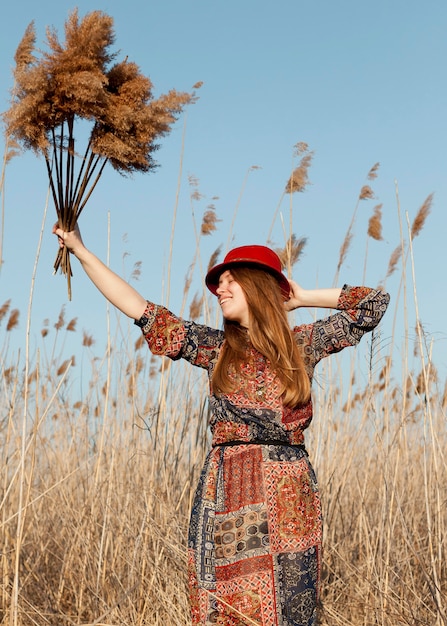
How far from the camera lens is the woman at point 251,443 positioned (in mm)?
2061

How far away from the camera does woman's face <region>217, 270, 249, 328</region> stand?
2.27m

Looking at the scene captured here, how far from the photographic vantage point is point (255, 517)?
2072 mm

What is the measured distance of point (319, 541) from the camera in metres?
2.16

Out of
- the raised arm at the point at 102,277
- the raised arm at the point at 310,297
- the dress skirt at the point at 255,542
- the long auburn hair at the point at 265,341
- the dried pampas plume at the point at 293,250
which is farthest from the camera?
the dried pampas plume at the point at 293,250

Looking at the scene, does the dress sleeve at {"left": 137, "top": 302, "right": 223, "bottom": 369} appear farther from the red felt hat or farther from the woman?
the red felt hat

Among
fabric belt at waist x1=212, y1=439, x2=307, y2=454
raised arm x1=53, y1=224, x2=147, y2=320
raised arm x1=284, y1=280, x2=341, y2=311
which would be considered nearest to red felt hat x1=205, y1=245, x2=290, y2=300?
raised arm x1=284, y1=280, x2=341, y2=311

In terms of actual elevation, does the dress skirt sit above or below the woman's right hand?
below

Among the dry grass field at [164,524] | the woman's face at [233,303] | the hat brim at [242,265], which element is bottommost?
the dry grass field at [164,524]

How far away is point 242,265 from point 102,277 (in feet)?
1.40

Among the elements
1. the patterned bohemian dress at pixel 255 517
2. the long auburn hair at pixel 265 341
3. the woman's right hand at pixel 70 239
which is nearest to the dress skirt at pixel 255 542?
the patterned bohemian dress at pixel 255 517

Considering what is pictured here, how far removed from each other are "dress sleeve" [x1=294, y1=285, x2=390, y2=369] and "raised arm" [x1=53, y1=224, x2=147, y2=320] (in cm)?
52

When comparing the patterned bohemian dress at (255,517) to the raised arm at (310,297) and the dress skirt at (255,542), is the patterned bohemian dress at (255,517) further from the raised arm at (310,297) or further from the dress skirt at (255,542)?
the raised arm at (310,297)

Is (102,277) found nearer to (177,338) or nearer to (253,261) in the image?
(177,338)

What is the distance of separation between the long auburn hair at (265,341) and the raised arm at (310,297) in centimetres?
23
